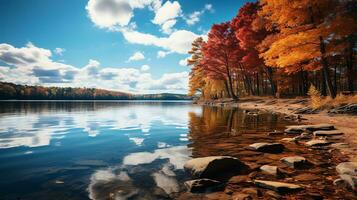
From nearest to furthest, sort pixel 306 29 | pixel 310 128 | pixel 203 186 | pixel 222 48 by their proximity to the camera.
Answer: pixel 203 186, pixel 310 128, pixel 306 29, pixel 222 48

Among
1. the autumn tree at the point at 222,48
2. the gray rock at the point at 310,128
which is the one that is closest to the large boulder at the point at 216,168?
the gray rock at the point at 310,128

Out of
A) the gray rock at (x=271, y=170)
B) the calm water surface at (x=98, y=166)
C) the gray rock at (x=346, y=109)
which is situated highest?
the gray rock at (x=346, y=109)

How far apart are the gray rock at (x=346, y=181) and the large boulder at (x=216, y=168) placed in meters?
1.53

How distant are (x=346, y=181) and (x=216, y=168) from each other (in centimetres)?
215

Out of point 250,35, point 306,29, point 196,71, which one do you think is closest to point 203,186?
point 306,29

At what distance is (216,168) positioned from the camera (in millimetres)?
4465

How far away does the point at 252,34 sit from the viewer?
24.5 metres

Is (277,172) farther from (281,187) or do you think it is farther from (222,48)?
(222,48)

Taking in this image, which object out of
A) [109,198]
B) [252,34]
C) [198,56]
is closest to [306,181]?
[109,198]

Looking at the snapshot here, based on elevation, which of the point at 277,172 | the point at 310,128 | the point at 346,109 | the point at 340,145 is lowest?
the point at 277,172

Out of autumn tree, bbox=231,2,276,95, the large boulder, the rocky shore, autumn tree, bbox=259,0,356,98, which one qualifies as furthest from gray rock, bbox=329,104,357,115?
Result: autumn tree, bbox=231,2,276,95

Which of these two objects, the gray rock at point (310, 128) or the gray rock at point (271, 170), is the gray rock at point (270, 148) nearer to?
the gray rock at point (271, 170)

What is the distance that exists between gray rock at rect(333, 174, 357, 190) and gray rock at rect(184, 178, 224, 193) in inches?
73.8

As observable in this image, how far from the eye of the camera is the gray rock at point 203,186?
12.0 feet
